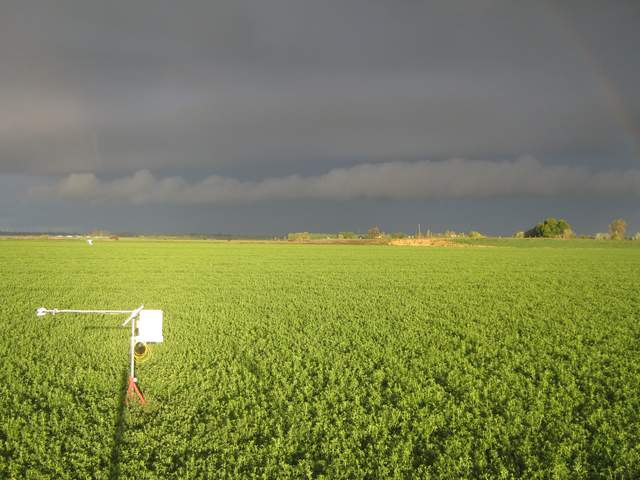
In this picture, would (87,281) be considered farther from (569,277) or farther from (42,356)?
(569,277)

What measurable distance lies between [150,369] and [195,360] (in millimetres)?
1042

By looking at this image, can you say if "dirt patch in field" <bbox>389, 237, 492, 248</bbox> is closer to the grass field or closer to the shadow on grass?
the grass field

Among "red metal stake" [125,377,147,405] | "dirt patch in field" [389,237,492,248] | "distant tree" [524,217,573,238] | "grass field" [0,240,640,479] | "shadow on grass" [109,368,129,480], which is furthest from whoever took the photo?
"distant tree" [524,217,573,238]

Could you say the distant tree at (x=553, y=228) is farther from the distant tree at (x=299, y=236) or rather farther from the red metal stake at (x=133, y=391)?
the red metal stake at (x=133, y=391)

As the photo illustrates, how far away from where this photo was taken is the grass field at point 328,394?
6.11 meters

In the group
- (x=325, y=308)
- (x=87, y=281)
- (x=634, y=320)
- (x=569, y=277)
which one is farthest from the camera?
(x=569, y=277)

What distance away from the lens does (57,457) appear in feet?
20.0

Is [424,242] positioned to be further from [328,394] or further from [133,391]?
[133,391]

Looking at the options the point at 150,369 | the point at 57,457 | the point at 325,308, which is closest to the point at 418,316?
the point at 325,308

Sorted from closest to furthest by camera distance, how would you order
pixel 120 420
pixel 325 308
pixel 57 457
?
pixel 57 457 → pixel 120 420 → pixel 325 308

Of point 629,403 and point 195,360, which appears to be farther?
point 195,360

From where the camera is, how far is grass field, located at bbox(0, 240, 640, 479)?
6.11 meters

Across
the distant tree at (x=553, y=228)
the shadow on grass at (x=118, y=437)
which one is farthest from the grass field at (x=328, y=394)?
the distant tree at (x=553, y=228)

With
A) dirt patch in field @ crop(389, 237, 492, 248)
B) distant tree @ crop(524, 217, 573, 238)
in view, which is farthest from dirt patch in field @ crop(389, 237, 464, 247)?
distant tree @ crop(524, 217, 573, 238)
